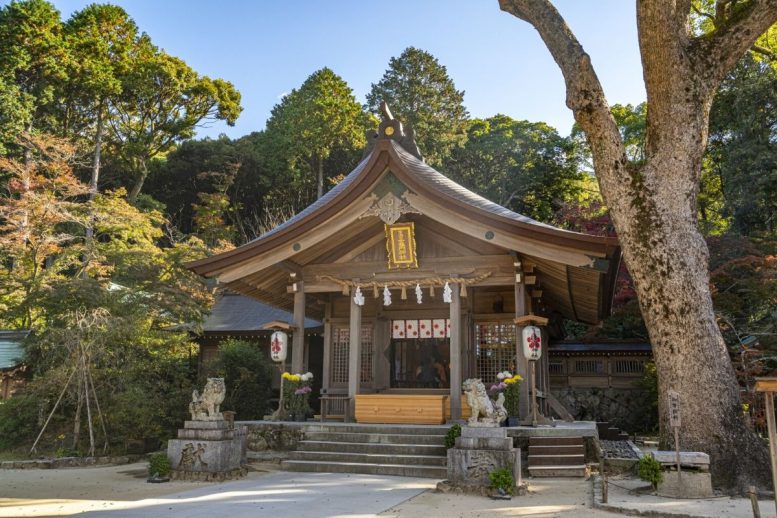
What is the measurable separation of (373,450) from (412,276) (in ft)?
12.6

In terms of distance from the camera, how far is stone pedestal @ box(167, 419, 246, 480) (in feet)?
29.8

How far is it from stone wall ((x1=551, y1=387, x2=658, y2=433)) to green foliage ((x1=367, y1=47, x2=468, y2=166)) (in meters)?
18.2

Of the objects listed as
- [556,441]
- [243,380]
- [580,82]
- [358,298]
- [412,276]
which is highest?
[580,82]

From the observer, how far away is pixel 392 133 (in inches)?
569

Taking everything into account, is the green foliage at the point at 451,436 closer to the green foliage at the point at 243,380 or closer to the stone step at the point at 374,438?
the stone step at the point at 374,438

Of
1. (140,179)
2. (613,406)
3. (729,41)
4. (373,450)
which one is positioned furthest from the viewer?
(140,179)

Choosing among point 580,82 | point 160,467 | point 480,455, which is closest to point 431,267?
point 580,82

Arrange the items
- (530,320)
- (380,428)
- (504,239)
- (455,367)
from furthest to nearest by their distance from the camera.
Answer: (455,367), (504,239), (530,320), (380,428)

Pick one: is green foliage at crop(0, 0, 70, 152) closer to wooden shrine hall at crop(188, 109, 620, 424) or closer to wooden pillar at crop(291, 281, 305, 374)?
wooden shrine hall at crop(188, 109, 620, 424)

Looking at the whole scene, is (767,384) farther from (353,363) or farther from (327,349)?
(327,349)

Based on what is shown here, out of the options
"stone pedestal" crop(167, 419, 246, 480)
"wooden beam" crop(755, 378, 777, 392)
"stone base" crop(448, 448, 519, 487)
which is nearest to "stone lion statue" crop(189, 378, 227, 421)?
"stone pedestal" crop(167, 419, 246, 480)

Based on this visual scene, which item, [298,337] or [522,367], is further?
[298,337]

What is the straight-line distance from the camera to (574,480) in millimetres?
9227

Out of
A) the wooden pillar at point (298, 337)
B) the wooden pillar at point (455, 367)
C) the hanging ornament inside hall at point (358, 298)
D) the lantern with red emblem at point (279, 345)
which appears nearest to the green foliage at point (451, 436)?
the wooden pillar at point (455, 367)
